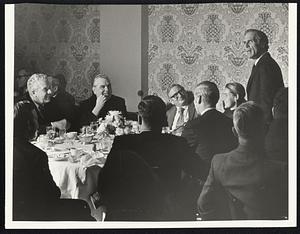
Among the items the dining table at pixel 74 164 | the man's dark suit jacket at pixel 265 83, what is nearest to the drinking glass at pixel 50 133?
the dining table at pixel 74 164

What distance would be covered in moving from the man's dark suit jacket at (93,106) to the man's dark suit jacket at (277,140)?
443 mm

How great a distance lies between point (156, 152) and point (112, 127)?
15cm

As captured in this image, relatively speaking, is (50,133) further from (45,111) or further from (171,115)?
(171,115)

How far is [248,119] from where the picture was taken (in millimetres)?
1278

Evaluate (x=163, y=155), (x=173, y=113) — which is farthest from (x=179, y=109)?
(x=163, y=155)

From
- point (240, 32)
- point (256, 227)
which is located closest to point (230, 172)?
point (256, 227)

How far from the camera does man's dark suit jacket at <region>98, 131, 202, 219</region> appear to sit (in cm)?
127

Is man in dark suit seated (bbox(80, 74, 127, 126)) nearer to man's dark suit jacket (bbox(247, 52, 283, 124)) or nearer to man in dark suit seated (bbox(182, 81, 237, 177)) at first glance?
man in dark suit seated (bbox(182, 81, 237, 177))

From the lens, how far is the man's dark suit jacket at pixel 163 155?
1.27 meters

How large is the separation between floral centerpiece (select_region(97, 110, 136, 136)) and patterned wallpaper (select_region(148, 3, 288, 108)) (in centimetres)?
15

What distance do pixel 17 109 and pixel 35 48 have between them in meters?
0.19

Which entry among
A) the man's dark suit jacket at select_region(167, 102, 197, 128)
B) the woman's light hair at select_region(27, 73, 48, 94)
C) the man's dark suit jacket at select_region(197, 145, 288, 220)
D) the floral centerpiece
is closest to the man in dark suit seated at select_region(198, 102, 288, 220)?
the man's dark suit jacket at select_region(197, 145, 288, 220)

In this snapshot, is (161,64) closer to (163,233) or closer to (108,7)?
(108,7)
